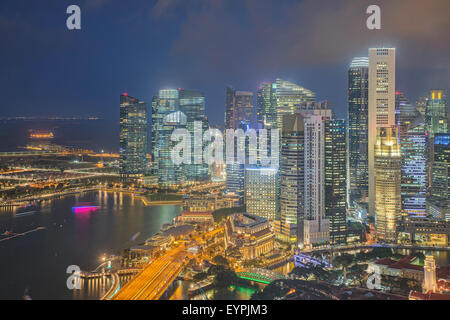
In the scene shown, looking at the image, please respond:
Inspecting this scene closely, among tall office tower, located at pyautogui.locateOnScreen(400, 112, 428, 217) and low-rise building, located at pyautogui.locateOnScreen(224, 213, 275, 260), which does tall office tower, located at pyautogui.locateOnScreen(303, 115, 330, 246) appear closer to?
low-rise building, located at pyautogui.locateOnScreen(224, 213, 275, 260)

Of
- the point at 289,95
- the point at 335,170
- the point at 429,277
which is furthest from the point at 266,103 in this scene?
the point at 429,277

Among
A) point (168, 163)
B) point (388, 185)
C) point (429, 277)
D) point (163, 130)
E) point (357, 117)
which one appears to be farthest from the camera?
point (163, 130)

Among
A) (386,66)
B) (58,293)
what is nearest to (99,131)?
(386,66)

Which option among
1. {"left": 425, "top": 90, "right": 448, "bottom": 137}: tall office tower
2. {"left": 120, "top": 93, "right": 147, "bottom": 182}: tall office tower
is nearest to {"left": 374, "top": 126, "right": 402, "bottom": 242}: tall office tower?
{"left": 425, "top": 90, "right": 448, "bottom": 137}: tall office tower

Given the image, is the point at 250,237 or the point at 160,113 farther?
the point at 160,113

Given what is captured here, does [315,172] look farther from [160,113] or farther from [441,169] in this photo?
[160,113]

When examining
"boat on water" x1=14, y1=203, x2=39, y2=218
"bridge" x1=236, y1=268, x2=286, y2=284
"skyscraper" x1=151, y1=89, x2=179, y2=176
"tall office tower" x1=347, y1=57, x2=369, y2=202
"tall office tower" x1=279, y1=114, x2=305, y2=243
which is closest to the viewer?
"bridge" x1=236, y1=268, x2=286, y2=284

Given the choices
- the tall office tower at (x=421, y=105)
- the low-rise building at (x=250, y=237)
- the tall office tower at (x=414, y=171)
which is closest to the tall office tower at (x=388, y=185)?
the tall office tower at (x=414, y=171)
